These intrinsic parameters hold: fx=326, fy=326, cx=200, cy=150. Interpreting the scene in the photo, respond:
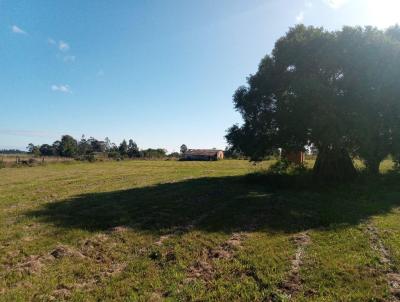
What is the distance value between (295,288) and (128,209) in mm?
7845

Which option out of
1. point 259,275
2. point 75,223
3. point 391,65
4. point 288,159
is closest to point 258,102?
point 288,159

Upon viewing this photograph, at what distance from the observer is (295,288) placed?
5.45 m

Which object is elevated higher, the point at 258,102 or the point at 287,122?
the point at 258,102

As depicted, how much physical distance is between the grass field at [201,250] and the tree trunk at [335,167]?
580 centimetres

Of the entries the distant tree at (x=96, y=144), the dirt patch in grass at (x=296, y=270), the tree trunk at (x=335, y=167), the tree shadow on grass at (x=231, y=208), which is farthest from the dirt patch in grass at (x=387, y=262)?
the distant tree at (x=96, y=144)

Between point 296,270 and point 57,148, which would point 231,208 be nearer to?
point 296,270

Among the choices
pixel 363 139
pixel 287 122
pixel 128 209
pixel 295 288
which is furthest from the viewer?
pixel 287 122

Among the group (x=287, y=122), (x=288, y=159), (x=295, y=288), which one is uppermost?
(x=287, y=122)

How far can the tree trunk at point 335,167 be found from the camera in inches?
763

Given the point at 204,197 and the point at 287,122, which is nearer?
the point at 204,197

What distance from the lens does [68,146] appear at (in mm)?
106062

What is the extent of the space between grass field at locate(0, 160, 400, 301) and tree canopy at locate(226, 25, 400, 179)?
5.31m

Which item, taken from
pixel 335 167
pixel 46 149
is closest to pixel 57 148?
pixel 46 149

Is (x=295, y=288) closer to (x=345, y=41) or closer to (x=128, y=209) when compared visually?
(x=128, y=209)
